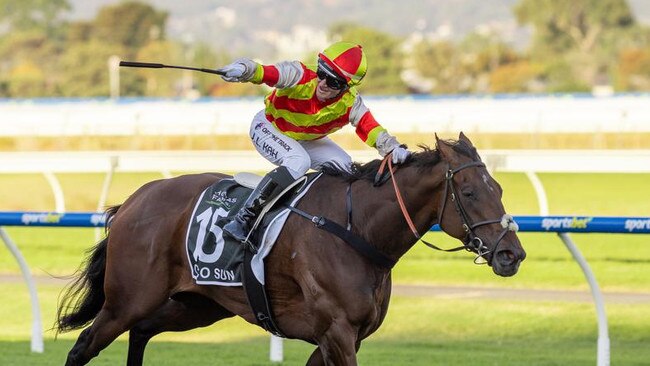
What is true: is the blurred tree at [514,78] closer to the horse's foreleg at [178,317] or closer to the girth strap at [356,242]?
the horse's foreleg at [178,317]

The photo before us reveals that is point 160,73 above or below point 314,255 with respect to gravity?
above

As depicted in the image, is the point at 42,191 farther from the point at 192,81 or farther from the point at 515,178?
the point at 192,81

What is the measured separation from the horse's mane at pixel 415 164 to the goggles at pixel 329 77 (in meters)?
0.37

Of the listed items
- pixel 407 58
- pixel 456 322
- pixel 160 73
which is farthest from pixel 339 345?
pixel 407 58

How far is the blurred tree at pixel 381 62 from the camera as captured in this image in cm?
7956

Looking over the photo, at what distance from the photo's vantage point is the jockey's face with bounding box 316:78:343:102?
591cm

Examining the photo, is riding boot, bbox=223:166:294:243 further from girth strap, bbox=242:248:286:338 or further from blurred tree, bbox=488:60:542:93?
blurred tree, bbox=488:60:542:93

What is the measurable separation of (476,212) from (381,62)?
77243 millimetres

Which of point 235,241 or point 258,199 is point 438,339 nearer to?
point 235,241

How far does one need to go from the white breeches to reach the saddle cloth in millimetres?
91

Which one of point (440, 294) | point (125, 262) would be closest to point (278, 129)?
point (125, 262)

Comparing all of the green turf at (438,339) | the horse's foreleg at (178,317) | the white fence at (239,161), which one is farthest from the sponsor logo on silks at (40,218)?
the white fence at (239,161)

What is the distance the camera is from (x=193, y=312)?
257 inches

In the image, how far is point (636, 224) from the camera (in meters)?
7.01
